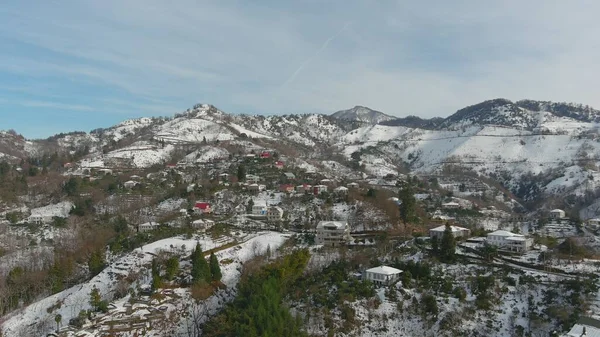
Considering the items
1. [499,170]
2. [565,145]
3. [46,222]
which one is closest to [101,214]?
[46,222]

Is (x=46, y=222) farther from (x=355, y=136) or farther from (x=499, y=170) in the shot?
(x=355, y=136)

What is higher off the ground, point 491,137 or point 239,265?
point 491,137

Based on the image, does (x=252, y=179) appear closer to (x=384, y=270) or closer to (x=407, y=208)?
(x=407, y=208)

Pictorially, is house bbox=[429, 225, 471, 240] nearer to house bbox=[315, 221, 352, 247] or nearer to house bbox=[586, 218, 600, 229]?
house bbox=[315, 221, 352, 247]

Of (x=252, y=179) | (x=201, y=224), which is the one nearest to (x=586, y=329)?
(x=201, y=224)

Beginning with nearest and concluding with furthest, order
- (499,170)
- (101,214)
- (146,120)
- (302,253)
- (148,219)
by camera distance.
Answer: (302,253) → (148,219) → (101,214) → (499,170) → (146,120)

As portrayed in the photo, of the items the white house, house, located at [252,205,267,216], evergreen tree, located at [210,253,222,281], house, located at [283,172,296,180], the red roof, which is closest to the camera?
evergreen tree, located at [210,253,222,281]

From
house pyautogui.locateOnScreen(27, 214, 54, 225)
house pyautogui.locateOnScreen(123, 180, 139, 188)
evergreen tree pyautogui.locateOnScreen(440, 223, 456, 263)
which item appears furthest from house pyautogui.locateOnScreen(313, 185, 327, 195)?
house pyautogui.locateOnScreen(27, 214, 54, 225)
